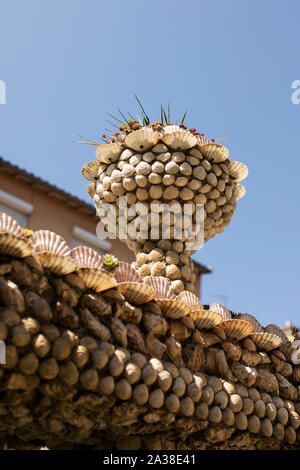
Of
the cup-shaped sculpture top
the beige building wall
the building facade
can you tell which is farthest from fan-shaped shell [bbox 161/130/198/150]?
the beige building wall

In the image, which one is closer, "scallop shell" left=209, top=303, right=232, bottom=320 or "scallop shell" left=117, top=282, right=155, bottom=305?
"scallop shell" left=117, top=282, right=155, bottom=305

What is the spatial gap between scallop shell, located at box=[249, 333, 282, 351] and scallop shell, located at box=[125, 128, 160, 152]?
165 cm

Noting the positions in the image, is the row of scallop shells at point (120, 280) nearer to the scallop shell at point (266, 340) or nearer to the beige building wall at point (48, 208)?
the scallop shell at point (266, 340)

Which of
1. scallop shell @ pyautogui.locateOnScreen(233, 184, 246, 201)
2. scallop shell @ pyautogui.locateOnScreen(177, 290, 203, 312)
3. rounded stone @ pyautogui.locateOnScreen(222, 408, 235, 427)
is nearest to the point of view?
rounded stone @ pyautogui.locateOnScreen(222, 408, 235, 427)

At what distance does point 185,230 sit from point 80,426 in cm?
199

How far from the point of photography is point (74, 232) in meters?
10.5

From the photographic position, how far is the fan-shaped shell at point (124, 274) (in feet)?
10.3

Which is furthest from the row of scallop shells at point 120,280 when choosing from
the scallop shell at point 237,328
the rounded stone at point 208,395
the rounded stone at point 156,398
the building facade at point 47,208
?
the building facade at point 47,208

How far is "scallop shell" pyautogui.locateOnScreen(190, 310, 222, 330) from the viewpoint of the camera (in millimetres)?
3355

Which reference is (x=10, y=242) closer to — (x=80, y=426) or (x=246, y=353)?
(x=80, y=426)

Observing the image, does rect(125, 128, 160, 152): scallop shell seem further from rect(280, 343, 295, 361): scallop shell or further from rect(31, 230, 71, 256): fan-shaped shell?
rect(280, 343, 295, 361): scallop shell

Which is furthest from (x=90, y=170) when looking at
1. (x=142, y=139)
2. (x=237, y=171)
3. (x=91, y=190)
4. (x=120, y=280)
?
(x=120, y=280)

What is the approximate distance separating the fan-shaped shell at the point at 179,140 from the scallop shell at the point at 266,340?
1.53 metres

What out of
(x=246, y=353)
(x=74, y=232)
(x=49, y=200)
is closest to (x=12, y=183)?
(x=49, y=200)
